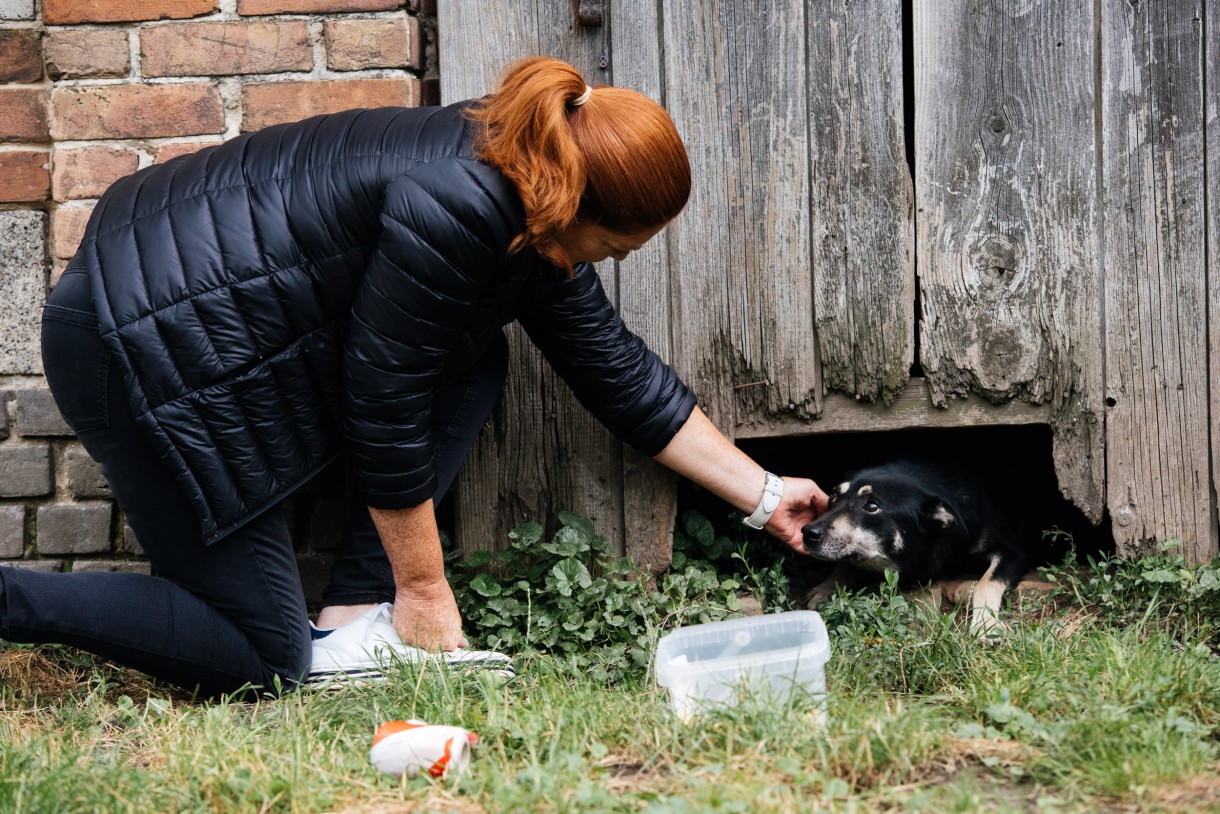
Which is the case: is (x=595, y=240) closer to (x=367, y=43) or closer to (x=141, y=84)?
(x=367, y=43)

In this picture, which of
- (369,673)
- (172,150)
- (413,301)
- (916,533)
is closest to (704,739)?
(369,673)

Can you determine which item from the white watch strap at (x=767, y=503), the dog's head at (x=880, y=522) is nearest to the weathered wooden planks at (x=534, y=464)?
the white watch strap at (x=767, y=503)

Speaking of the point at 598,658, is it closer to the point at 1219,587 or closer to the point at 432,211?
the point at 432,211

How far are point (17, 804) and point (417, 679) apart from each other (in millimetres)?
903

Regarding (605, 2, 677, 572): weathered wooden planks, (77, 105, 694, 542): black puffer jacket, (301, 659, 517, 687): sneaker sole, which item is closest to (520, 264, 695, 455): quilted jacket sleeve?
(605, 2, 677, 572): weathered wooden planks

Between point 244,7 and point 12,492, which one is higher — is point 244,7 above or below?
above

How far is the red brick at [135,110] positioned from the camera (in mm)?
3029

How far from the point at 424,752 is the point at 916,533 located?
6.45 ft

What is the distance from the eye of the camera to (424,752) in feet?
6.81

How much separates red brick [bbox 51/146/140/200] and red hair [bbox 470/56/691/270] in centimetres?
130

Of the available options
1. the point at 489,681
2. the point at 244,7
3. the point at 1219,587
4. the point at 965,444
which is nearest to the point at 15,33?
the point at 244,7

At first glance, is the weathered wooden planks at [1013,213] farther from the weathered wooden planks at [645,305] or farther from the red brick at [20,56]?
the red brick at [20,56]

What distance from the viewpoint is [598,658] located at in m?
2.89

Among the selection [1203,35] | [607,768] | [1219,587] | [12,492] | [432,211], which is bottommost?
[607,768]
